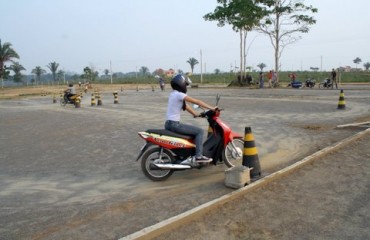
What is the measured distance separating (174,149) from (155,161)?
1.24 ft

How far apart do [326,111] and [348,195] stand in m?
11.2

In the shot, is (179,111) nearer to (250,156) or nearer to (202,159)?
(202,159)

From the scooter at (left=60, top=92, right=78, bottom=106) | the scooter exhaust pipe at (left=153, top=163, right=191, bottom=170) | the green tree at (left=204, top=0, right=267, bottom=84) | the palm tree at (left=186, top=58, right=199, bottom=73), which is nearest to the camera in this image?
the scooter exhaust pipe at (left=153, top=163, right=191, bottom=170)

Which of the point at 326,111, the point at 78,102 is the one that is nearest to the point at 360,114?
the point at 326,111

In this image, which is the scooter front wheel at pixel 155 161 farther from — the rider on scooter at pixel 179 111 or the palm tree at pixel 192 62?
the palm tree at pixel 192 62

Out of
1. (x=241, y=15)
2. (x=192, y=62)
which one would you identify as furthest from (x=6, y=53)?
(x=192, y=62)

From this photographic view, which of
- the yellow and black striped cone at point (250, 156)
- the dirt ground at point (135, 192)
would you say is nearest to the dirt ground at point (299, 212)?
the dirt ground at point (135, 192)

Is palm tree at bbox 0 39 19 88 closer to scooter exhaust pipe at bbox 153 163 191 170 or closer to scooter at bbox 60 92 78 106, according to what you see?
scooter at bbox 60 92 78 106

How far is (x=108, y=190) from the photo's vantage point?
596 cm

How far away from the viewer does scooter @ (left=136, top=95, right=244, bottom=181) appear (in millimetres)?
6289

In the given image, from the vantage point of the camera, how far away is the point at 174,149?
21.0ft

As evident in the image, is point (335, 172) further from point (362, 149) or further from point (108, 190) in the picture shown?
point (108, 190)

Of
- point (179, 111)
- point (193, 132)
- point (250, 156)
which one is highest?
point (179, 111)

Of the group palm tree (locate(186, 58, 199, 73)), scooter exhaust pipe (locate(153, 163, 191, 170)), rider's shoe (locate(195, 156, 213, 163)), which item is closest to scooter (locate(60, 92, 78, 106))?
scooter exhaust pipe (locate(153, 163, 191, 170))
